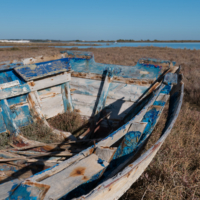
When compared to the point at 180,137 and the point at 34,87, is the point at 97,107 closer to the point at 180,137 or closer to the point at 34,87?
the point at 34,87

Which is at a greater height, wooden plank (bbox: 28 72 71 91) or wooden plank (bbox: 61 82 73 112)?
wooden plank (bbox: 28 72 71 91)

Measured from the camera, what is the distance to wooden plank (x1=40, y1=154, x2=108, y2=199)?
915mm

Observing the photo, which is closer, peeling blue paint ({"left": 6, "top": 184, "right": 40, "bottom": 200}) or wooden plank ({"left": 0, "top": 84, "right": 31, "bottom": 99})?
peeling blue paint ({"left": 6, "top": 184, "right": 40, "bottom": 200})

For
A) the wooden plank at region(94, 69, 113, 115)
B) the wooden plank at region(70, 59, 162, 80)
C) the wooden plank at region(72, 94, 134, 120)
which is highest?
the wooden plank at region(70, 59, 162, 80)

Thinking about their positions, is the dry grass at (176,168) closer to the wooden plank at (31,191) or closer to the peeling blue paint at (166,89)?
the peeling blue paint at (166,89)

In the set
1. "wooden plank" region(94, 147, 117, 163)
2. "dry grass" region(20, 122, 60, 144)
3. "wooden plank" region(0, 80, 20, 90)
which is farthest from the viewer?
"dry grass" region(20, 122, 60, 144)

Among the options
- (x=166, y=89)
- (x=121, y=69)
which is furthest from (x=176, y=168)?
(x=121, y=69)

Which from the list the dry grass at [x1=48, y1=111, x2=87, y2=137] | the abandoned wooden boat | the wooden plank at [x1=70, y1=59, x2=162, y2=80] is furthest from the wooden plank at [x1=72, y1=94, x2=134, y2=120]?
the wooden plank at [x1=70, y1=59, x2=162, y2=80]

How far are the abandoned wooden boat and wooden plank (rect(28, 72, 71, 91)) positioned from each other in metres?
0.02

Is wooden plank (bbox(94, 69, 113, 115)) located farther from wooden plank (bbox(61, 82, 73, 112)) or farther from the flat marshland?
the flat marshland

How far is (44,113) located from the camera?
11.5 feet

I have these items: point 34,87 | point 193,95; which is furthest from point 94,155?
point 193,95

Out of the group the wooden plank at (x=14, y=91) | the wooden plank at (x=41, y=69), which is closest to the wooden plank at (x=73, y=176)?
the wooden plank at (x=14, y=91)

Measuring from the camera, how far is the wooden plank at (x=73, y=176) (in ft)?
3.00
